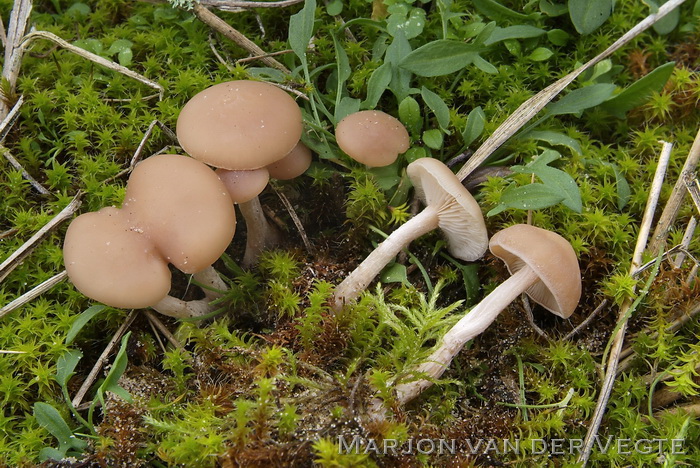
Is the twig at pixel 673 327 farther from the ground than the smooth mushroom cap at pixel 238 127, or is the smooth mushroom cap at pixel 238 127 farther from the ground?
the smooth mushroom cap at pixel 238 127

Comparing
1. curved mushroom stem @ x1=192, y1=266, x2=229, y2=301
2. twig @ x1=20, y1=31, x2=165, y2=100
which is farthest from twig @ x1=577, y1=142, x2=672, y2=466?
twig @ x1=20, y1=31, x2=165, y2=100

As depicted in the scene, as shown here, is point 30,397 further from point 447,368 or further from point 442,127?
point 442,127

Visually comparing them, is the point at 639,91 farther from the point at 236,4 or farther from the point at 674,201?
the point at 236,4

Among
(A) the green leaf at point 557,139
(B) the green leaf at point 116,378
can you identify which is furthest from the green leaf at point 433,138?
(B) the green leaf at point 116,378

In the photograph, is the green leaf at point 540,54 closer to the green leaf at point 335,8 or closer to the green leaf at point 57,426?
the green leaf at point 335,8

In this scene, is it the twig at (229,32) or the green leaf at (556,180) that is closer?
the green leaf at (556,180)

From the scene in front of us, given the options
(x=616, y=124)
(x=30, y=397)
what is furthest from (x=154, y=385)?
(x=616, y=124)
